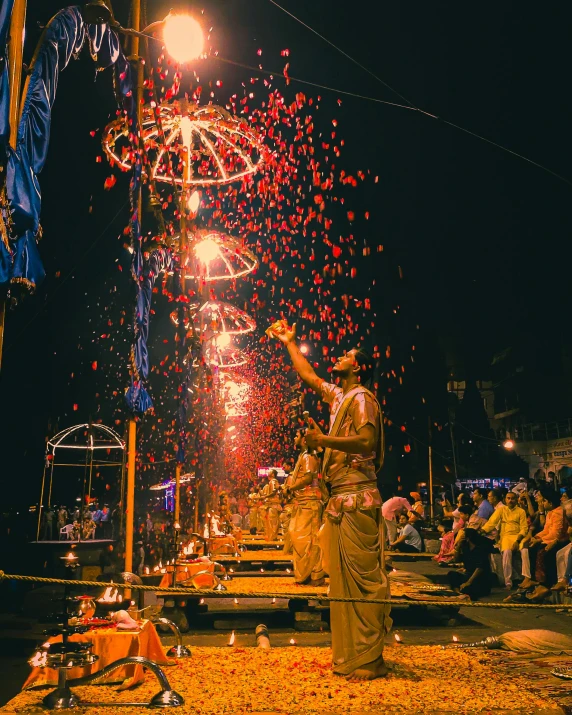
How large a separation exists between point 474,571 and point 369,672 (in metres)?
7.93

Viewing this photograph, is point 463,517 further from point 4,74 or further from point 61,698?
point 4,74

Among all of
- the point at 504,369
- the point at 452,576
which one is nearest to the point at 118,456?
the point at 452,576

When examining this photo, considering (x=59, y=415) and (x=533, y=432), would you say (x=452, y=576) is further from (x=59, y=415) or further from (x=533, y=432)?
(x=533, y=432)

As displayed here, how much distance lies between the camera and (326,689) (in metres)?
5.62

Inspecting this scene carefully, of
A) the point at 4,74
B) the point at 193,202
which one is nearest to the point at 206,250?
the point at 193,202

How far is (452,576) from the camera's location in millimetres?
13523

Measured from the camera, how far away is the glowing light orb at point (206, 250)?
15.9 meters

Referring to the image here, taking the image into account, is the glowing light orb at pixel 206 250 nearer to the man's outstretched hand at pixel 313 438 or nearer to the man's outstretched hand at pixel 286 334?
the man's outstretched hand at pixel 286 334

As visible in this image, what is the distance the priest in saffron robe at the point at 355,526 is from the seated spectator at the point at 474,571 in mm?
7457

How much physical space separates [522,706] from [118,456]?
2750cm

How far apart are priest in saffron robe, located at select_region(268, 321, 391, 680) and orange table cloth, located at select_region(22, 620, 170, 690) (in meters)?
1.82

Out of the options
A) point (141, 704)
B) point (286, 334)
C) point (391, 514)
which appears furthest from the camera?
point (391, 514)

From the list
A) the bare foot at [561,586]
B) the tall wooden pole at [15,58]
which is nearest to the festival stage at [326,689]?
the tall wooden pole at [15,58]

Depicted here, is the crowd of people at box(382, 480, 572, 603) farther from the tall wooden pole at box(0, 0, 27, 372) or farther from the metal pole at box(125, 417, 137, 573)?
the tall wooden pole at box(0, 0, 27, 372)
